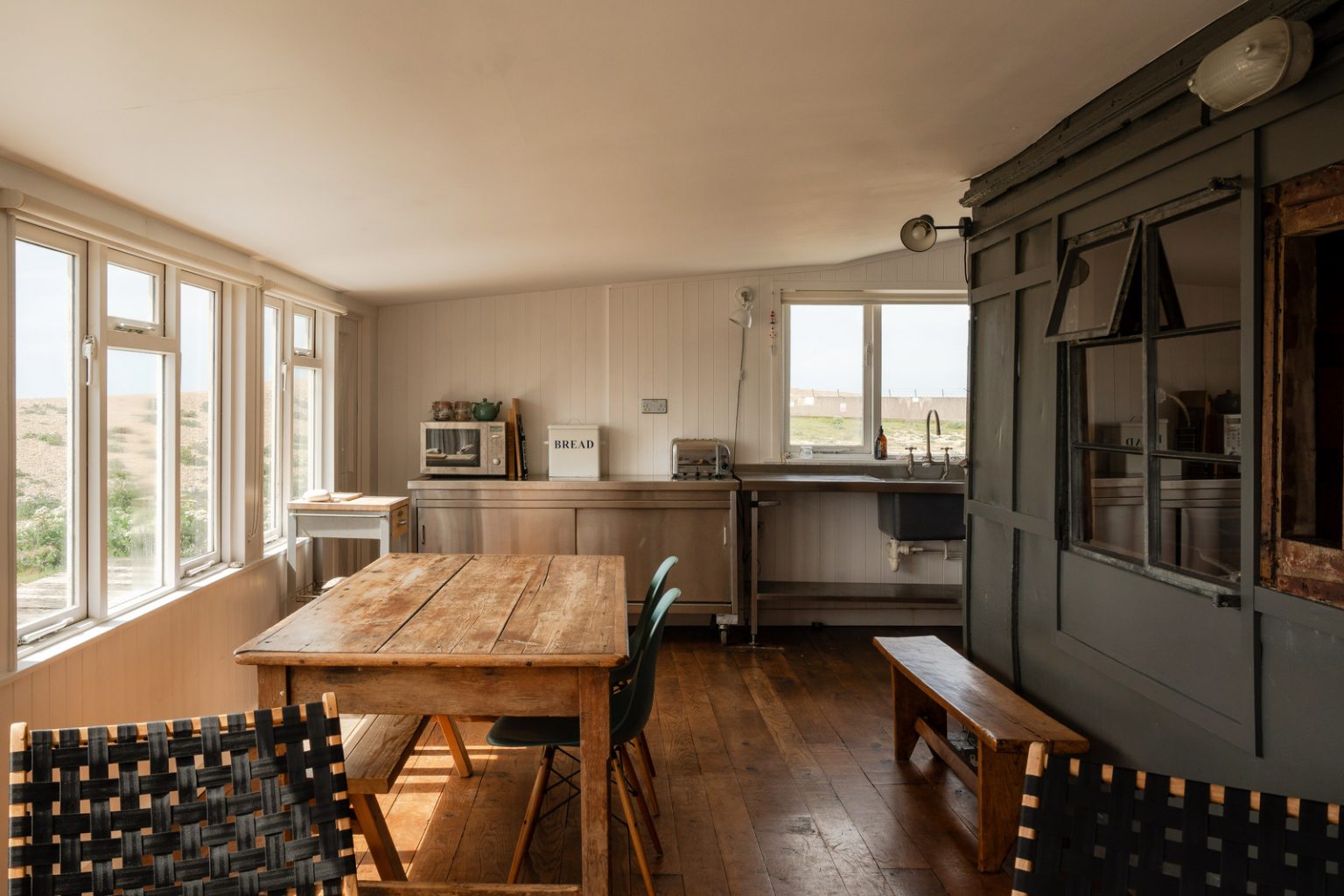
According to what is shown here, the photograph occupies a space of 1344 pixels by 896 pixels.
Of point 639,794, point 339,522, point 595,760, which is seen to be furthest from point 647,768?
point 339,522

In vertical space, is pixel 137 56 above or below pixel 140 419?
above

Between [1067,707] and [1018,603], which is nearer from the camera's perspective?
[1067,707]

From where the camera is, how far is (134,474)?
3.46 metres

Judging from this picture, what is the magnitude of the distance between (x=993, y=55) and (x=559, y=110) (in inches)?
49.8

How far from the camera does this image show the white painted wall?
6.07 metres

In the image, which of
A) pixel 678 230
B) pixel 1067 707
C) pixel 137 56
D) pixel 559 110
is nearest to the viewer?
pixel 137 56

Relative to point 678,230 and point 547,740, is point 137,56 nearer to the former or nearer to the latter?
point 547,740

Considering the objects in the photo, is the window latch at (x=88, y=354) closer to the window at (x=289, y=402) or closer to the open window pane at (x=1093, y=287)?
the window at (x=289, y=402)

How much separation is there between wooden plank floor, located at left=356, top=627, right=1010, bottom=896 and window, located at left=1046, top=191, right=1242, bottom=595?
3.99ft

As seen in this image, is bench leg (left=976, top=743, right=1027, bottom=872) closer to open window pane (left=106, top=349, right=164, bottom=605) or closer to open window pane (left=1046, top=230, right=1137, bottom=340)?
open window pane (left=1046, top=230, right=1137, bottom=340)

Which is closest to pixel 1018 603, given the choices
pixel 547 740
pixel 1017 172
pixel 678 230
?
pixel 1017 172

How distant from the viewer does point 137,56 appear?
1.96 metres

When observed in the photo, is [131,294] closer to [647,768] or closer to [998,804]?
[647,768]

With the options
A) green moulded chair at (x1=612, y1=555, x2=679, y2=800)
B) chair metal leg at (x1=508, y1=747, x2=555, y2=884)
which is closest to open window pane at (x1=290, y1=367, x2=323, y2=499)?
green moulded chair at (x1=612, y1=555, x2=679, y2=800)
